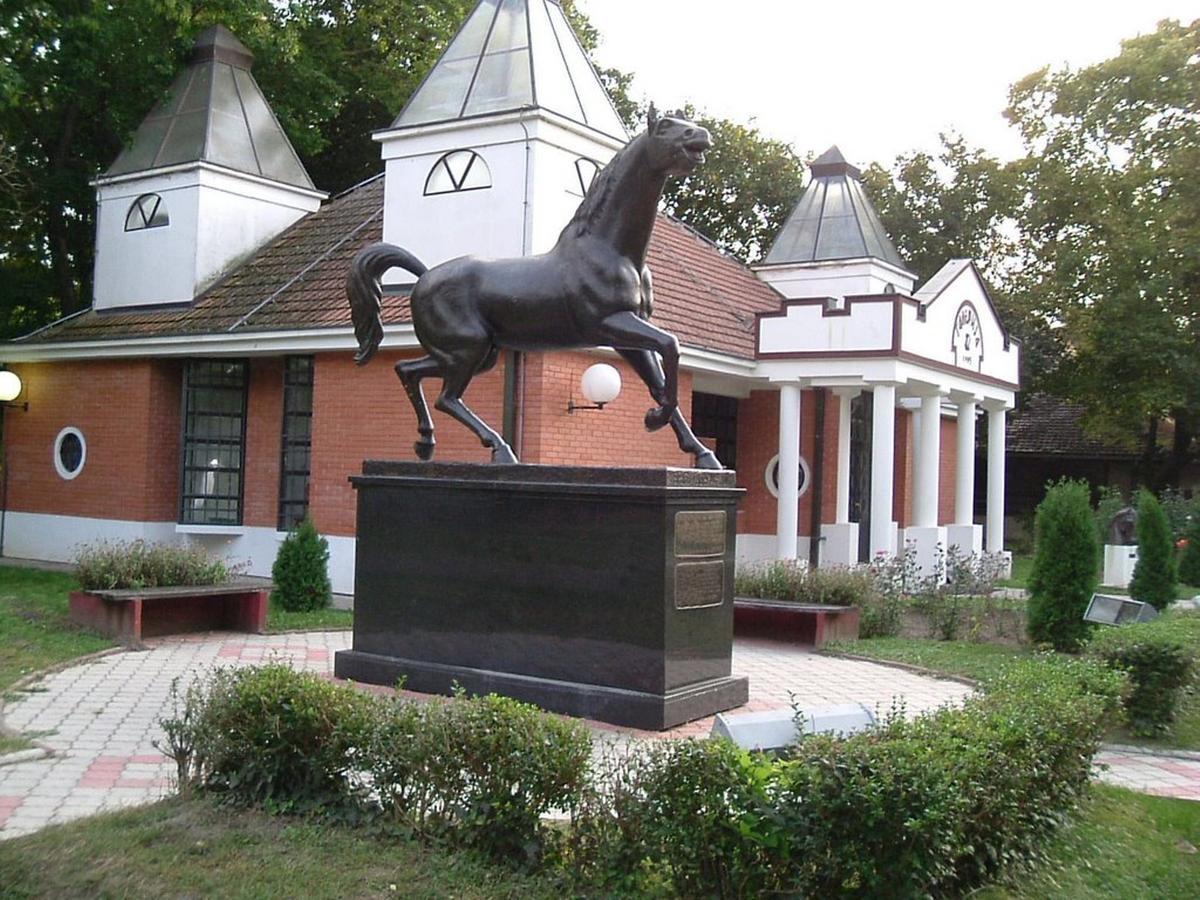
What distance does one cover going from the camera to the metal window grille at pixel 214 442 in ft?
56.5

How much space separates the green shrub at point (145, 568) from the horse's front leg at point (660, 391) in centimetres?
611

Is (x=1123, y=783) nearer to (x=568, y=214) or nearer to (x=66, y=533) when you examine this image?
(x=568, y=214)

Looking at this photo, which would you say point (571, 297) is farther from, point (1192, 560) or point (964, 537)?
point (1192, 560)

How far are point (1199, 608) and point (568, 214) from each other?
A: 8.86 meters

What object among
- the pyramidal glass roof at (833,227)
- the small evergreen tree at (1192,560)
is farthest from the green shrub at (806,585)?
the pyramidal glass roof at (833,227)

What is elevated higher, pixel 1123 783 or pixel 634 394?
pixel 634 394

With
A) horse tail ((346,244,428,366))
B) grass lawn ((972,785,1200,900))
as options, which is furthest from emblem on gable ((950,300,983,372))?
grass lawn ((972,785,1200,900))

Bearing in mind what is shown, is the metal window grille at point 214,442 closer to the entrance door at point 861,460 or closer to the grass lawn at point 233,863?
the entrance door at point 861,460

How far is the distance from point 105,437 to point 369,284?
10.8 meters

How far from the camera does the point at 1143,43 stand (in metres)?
28.2

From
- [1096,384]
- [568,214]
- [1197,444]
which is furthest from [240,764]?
[1197,444]

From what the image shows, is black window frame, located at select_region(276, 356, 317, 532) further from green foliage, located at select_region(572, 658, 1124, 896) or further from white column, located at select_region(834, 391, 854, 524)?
green foliage, located at select_region(572, 658, 1124, 896)

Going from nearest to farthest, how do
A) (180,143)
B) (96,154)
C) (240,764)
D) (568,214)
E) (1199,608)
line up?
(240,764), (1199,608), (568,214), (180,143), (96,154)

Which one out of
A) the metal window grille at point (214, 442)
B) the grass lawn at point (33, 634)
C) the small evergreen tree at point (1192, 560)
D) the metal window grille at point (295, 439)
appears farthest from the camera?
the small evergreen tree at point (1192, 560)
